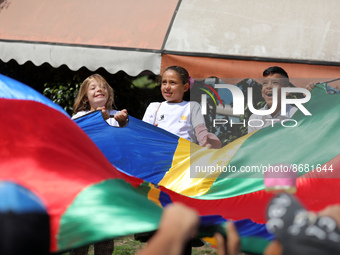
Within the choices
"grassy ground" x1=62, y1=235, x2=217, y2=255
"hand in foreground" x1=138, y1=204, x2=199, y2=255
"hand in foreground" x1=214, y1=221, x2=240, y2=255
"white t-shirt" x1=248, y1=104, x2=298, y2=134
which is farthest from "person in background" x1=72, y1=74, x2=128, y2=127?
"hand in foreground" x1=138, y1=204, x2=199, y2=255

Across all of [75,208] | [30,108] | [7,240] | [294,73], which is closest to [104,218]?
[75,208]

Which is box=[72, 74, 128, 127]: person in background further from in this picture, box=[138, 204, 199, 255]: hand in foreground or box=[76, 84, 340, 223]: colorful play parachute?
box=[138, 204, 199, 255]: hand in foreground

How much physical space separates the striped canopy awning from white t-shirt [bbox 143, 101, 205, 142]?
115 centimetres

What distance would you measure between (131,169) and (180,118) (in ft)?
2.25

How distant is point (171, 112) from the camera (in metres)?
4.60

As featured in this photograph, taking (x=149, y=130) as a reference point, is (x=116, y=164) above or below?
below

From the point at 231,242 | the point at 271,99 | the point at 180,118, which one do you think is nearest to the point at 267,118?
the point at 271,99

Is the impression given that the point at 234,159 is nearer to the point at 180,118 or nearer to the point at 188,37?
the point at 180,118

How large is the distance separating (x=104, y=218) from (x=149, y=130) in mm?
2133

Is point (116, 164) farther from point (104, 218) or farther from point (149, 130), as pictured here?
point (104, 218)

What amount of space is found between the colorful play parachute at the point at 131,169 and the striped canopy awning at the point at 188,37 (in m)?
1.52

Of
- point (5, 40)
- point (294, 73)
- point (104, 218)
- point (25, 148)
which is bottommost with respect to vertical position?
point (104, 218)

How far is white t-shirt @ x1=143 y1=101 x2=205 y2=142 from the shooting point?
4531 millimetres

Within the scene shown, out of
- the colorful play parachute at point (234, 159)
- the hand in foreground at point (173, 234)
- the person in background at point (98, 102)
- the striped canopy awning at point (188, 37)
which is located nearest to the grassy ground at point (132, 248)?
the colorful play parachute at point (234, 159)
